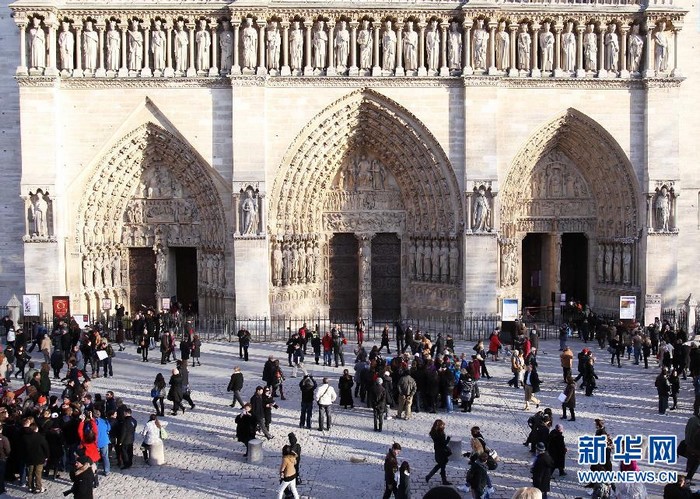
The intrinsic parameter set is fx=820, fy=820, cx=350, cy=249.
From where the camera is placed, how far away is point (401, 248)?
2898 centimetres

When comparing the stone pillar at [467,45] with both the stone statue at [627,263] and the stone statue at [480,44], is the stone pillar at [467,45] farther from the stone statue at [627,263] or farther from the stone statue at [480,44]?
the stone statue at [627,263]

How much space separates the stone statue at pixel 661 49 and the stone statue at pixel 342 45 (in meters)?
10.1

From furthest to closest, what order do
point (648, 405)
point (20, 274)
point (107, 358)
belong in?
1. point (20, 274)
2. point (107, 358)
3. point (648, 405)

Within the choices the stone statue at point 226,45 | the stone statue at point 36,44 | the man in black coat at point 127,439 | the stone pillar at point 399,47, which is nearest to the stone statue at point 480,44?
the stone pillar at point 399,47

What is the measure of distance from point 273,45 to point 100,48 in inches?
221

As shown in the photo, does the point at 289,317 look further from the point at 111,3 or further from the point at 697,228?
the point at 697,228

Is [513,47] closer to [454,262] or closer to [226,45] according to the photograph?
[454,262]

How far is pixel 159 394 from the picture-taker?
17.2 m

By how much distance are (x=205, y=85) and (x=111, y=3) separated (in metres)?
3.90

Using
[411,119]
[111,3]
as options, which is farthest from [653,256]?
[111,3]

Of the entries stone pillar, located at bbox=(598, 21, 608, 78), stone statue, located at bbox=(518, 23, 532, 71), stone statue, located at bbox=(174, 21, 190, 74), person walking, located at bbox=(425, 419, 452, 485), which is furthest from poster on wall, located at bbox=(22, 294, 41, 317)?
stone pillar, located at bbox=(598, 21, 608, 78)

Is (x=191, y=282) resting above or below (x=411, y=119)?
below

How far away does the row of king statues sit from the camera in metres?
26.3

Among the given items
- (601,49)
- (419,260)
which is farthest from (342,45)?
(601,49)
